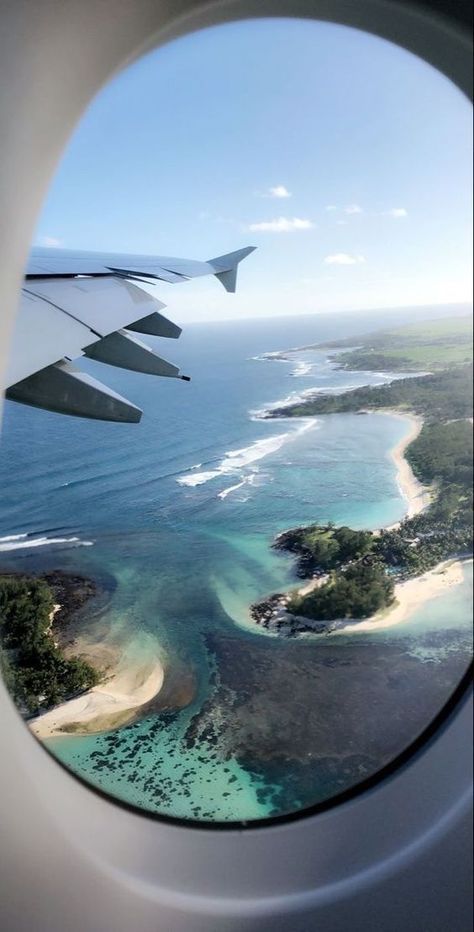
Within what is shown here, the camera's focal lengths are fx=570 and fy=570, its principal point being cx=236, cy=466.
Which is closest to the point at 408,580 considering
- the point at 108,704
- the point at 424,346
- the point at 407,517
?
the point at 407,517

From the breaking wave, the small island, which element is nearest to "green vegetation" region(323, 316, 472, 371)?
the small island

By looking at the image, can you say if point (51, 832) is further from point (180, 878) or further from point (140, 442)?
point (140, 442)

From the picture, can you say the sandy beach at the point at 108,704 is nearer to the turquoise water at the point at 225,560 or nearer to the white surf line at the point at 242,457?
the turquoise water at the point at 225,560

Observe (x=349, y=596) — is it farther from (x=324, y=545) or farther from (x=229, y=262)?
(x=229, y=262)

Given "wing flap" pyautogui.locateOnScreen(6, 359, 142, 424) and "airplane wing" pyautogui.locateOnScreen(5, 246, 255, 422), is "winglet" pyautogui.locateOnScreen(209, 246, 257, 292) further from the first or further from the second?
"wing flap" pyautogui.locateOnScreen(6, 359, 142, 424)

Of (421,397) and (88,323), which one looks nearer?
(88,323)

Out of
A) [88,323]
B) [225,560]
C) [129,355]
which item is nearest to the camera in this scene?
[88,323]

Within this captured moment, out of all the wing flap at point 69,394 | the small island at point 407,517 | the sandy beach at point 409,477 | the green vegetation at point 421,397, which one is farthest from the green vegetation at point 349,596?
the wing flap at point 69,394

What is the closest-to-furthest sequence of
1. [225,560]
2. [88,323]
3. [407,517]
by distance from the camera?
[88,323] < [225,560] < [407,517]
